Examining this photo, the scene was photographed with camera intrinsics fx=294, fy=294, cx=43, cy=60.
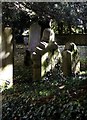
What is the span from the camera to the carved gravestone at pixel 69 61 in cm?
604

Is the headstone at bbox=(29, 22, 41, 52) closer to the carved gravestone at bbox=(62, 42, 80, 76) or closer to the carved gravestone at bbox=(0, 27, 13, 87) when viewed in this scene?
the carved gravestone at bbox=(62, 42, 80, 76)

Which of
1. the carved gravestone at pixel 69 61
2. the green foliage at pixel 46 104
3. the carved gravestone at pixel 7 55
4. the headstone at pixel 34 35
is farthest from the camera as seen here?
the headstone at pixel 34 35

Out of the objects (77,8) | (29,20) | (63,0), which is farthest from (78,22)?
(29,20)

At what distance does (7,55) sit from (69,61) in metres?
1.27

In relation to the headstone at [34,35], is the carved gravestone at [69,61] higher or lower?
lower

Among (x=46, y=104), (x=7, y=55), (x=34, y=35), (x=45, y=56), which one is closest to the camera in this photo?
(x=46, y=104)

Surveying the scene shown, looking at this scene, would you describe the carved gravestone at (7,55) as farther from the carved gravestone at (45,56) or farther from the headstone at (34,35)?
the headstone at (34,35)

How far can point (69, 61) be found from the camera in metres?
6.04

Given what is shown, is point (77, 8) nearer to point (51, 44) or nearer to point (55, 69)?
point (51, 44)

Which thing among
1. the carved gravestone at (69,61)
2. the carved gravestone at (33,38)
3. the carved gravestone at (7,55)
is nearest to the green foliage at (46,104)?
the carved gravestone at (7,55)

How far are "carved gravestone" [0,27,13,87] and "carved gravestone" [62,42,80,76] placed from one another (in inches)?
43.2

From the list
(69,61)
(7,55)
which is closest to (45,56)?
(69,61)

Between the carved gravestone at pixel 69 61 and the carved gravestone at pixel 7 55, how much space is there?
110 cm

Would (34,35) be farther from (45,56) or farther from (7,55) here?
(7,55)
